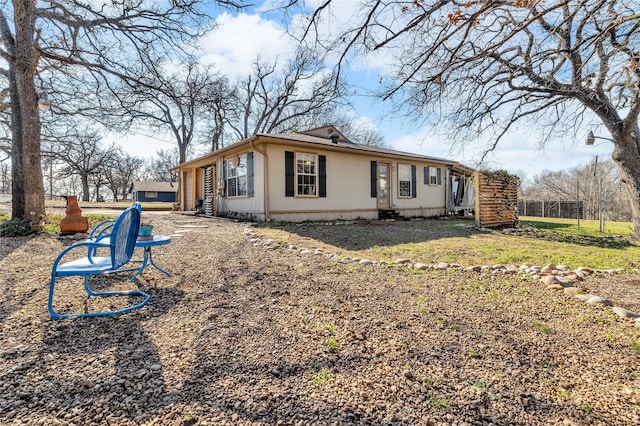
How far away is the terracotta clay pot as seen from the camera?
583 cm

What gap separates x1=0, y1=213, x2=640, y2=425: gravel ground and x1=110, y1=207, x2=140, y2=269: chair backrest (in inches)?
18.2

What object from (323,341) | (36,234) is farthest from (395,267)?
(36,234)

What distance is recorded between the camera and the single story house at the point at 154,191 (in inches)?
1444

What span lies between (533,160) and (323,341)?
7.70m

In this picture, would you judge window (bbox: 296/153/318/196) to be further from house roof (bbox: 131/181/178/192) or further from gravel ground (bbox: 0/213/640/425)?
house roof (bbox: 131/181/178/192)

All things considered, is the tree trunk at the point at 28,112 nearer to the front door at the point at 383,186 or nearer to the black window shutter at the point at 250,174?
the black window shutter at the point at 250,174

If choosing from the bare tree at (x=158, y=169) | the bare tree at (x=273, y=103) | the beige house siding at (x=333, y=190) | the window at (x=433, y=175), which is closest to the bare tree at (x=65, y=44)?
the beige house siding at (x=333, y=190)

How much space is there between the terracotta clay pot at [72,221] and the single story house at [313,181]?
14.2ft

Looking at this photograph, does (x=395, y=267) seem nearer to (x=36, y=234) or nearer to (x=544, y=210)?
(x=36, y=234)

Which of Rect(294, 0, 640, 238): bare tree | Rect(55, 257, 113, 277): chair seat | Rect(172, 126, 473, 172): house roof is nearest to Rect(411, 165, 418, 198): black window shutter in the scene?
Rect(172, 126, 473, 172): house roof

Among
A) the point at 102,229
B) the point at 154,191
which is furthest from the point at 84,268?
the point at 154,191

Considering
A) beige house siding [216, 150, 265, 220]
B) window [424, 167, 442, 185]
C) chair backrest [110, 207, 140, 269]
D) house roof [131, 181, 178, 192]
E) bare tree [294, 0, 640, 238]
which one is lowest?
chair backrest [110, 207, 140, 269]

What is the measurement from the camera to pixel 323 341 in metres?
2.12

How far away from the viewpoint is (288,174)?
936cm
